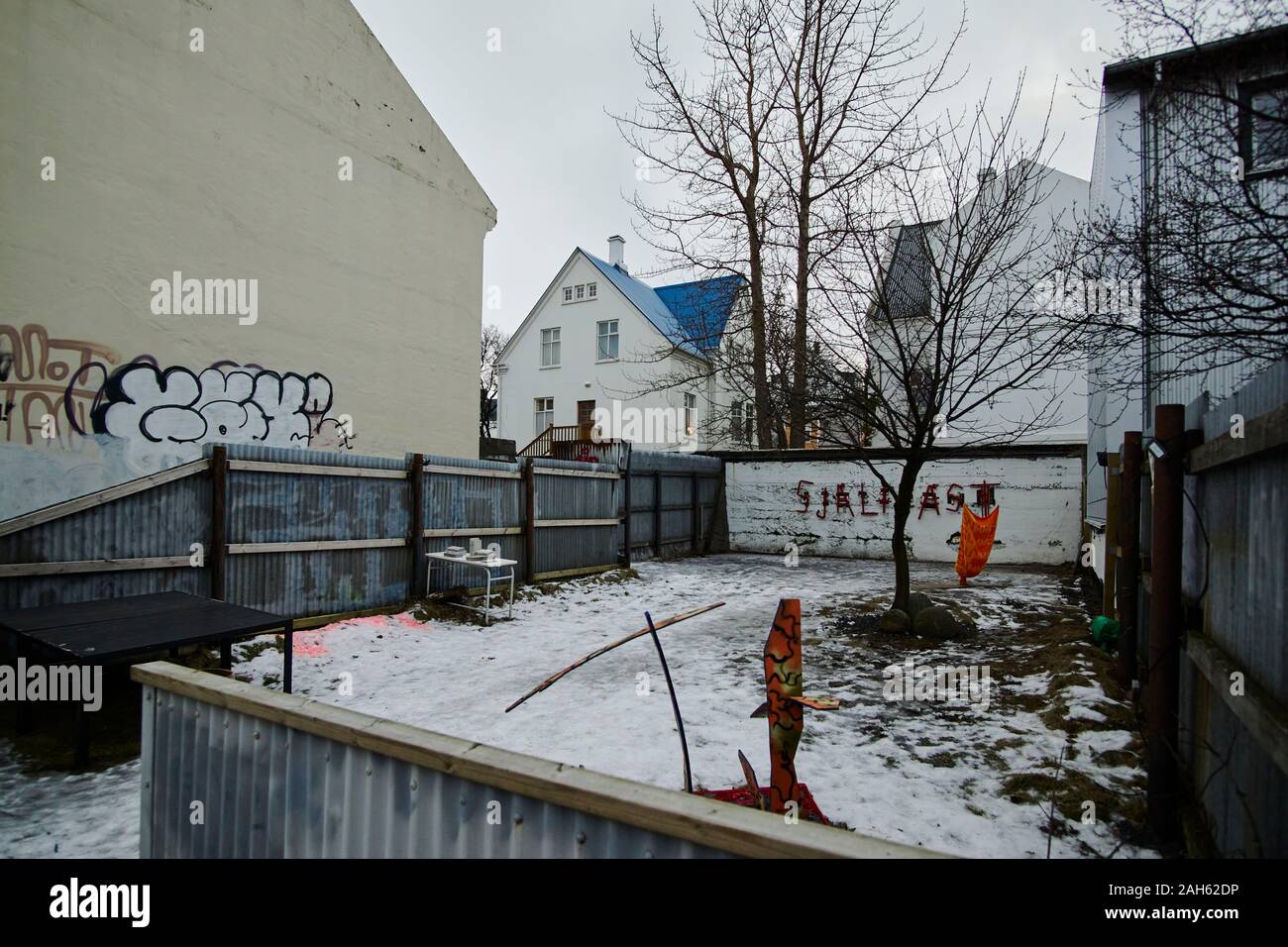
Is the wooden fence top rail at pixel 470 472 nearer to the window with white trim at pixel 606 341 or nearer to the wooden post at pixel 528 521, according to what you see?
the wooden post at pixel 528 521

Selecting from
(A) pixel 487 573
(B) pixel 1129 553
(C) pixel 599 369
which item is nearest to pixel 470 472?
(A) pixel 487 573

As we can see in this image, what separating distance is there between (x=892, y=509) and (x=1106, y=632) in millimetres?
12126

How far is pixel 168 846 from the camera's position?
2.60 meters

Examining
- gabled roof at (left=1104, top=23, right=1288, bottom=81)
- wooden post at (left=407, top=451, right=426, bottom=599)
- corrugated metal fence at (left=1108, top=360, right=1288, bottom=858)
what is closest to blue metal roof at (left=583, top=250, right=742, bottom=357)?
wooden post at (left=407, top=451, right=426, bottom=599)

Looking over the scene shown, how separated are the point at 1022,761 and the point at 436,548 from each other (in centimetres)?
777

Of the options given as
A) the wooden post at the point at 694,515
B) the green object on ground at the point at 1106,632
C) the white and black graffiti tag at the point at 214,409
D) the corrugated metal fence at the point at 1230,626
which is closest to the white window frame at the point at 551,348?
the wooden post at the point at 694,515

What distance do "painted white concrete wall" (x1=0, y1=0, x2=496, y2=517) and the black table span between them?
370 cm

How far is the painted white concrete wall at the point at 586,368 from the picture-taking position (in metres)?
26.9

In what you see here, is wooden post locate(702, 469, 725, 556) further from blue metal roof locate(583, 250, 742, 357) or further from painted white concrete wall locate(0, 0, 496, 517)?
painted white concrete wall locate(0, 0, 496, 517)

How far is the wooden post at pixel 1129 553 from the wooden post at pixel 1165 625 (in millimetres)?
2191

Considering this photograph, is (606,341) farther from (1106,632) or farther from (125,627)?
(125,627)

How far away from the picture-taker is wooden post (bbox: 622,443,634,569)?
1410 cm
